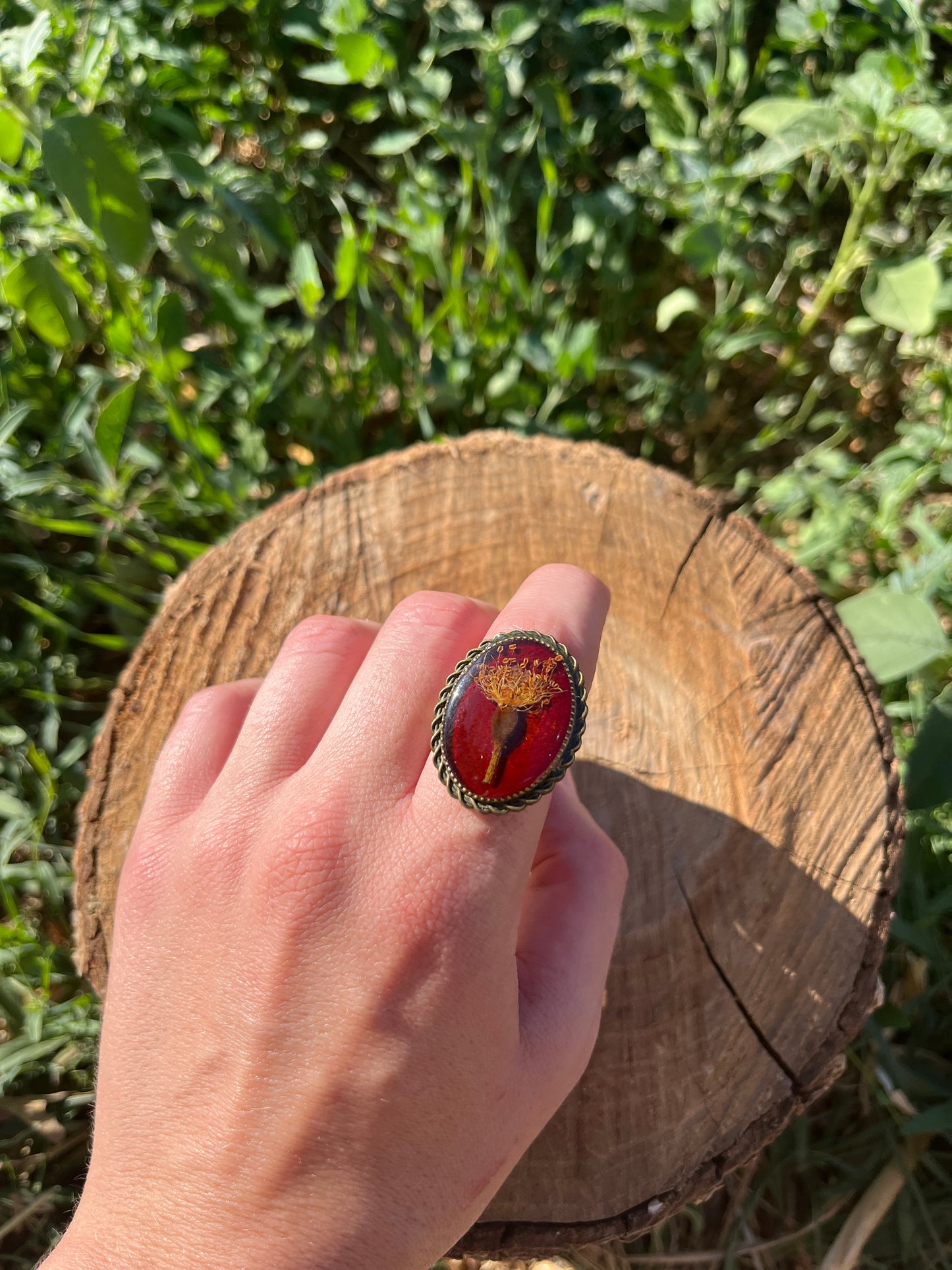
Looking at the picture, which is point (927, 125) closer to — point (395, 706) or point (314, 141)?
point (314, 141)

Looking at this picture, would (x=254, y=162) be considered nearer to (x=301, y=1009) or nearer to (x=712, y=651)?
(x=712, y=651)

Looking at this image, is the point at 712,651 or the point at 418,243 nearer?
the point at 712,651

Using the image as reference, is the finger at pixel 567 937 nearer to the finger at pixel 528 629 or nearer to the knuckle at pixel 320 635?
the finger at pixel 528 629

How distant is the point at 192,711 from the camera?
106 centimetres

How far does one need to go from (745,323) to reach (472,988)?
5.50ft

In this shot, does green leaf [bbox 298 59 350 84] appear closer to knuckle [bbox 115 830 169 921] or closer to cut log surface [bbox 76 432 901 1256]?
cut log surface [bbox 76 432 901 1256]

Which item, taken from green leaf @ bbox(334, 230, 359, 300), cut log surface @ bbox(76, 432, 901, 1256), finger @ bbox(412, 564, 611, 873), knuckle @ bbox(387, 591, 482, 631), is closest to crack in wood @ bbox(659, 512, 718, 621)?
cut log surface @ bbox(76, 432, 901, 1256)

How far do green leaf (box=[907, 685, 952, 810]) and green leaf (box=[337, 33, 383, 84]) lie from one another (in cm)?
146

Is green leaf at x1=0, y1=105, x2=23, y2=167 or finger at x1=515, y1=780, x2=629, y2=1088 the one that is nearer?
finger at x1=515, y1=780, x2=629, y2=1088

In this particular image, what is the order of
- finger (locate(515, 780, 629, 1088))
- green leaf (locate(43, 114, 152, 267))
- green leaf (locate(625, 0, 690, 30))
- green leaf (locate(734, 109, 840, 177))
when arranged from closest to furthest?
finger (locate(515, 780, 629, 1088)) → green leaf (locate(43, 114, 152, 267)) → green leaf (locate(734, 109, 840, 177)) → green leaf (locate(625, 0, 690, 30))

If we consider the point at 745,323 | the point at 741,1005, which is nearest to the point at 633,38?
the point at 745,323

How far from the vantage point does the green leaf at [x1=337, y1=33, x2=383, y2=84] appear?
1.48 m

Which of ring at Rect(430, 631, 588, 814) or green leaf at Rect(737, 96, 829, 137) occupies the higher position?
green leaf at Rect(737, 96, 829, 137)

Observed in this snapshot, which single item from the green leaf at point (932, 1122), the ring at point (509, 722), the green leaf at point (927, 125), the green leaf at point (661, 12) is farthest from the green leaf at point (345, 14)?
the green leaf at point (932, 1122)
